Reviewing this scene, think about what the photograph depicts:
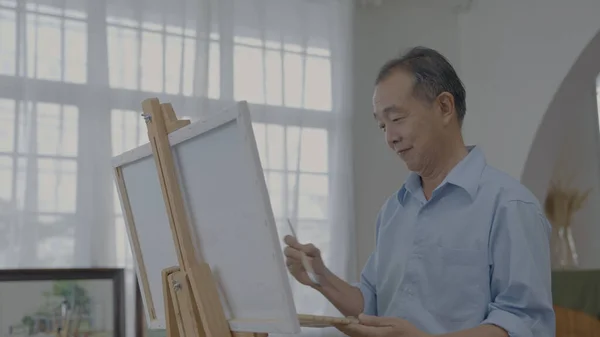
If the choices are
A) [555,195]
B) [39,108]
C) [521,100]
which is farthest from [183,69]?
[555,195]

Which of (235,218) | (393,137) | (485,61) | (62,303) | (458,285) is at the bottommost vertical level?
(62,303)

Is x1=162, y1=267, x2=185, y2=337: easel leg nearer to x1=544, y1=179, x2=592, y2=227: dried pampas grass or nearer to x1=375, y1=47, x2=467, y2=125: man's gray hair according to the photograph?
x1=375, y1=47, x2=467, y2=125: man's gray hair

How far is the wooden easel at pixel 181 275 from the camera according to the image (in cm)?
145

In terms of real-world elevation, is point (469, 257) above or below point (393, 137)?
below

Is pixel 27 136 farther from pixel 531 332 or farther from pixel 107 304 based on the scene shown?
pixel 531 332

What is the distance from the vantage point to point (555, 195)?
3.87 metres

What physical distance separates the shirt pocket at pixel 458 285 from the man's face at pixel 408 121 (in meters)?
0.20

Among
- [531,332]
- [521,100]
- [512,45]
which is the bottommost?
[531,332]

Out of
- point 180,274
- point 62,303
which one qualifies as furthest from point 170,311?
point 62,303

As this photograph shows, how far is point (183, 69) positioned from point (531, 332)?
2.18 m

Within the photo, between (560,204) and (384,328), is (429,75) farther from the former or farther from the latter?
(560,204)

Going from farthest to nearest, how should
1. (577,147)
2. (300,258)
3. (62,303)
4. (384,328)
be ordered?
(577,147) → (62,303) → (300,258) → (384,328)

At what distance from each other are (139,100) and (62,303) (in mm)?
848

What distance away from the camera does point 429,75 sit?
1.51 m
